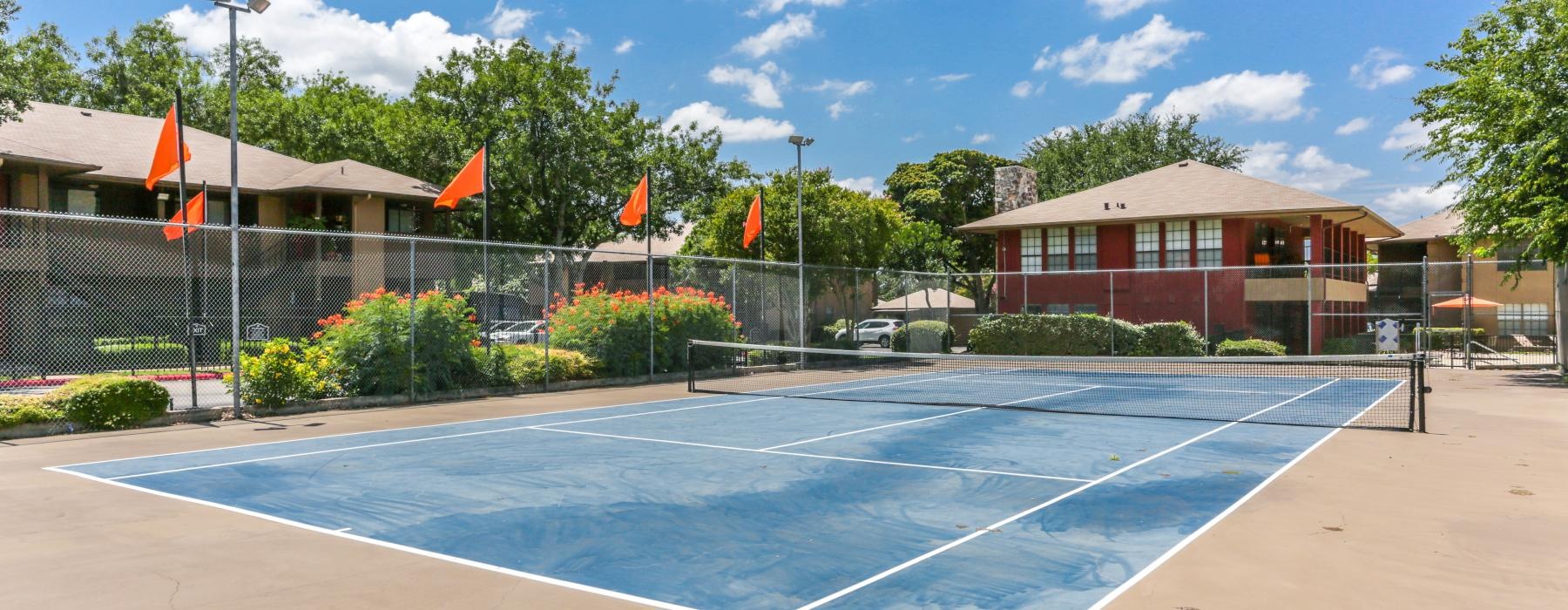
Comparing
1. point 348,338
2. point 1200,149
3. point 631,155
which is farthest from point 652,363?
point 1200,149

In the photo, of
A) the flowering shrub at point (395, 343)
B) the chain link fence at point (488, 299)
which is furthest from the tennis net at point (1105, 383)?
the flowering shrub at point (395, 343)

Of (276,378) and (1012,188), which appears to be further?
(1012,188)

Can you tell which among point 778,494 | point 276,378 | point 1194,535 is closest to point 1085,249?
point 276,378

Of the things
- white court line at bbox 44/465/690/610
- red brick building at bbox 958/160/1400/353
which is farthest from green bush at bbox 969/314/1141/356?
white court line at bbox 44/465/690/610

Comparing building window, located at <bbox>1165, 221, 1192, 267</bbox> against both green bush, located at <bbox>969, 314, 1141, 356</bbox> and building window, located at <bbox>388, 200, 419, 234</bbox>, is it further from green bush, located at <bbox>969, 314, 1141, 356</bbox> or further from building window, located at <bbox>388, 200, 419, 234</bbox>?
building window, located at <bbox>388, 200, 419, 234</bbox>

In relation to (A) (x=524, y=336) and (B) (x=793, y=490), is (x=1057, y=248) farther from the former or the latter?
(B) (x=793, y=490)

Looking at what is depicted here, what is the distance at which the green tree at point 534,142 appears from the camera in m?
39.0

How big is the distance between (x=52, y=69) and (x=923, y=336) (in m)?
36.3

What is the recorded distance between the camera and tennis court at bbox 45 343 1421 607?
20.7 ft

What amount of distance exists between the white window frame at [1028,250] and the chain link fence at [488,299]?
1.83 m

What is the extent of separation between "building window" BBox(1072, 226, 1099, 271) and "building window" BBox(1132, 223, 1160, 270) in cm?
148

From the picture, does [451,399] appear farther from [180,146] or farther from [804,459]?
[804,459]

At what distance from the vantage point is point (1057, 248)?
1569 inches

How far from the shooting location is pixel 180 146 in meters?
17.3
